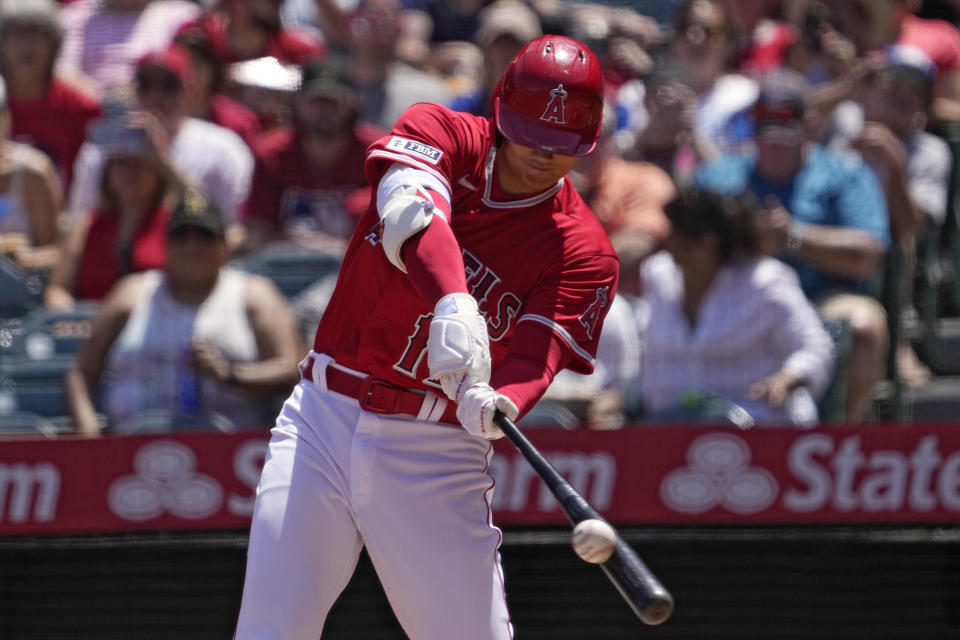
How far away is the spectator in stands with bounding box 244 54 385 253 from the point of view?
5.17 metres

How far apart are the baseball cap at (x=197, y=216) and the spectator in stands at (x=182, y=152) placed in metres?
0.35

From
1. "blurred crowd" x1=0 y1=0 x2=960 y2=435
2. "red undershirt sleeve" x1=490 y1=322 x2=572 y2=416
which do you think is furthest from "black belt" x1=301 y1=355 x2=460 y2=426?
"blurred crowd" x1=0 y1=0 x2=960 y2=435

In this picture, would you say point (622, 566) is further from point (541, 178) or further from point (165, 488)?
point (165, 488)

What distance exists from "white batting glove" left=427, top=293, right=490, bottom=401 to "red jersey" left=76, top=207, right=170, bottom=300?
267cm

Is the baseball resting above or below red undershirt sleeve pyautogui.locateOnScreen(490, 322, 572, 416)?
below

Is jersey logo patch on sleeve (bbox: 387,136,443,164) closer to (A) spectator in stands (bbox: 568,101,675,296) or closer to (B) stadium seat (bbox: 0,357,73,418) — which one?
(A) spectator in stands (bbox: 568,101,675,296)

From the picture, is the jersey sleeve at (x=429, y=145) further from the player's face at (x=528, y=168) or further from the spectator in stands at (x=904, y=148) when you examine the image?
the spectator in stands at (x=904, y=148)

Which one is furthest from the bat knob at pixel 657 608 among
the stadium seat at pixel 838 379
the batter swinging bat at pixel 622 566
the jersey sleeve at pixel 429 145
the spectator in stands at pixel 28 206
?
the spectator in stands at pixel 28 206

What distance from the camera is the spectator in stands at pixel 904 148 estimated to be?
4863 mm

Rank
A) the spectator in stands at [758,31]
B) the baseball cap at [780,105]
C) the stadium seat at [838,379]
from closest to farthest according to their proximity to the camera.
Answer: the stadium seat at [838,379], the baseball cap at [780,105], the spectator in stands at [758,31]

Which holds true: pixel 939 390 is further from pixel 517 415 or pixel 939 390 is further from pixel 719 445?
pixel 517 415

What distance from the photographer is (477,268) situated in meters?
2.91

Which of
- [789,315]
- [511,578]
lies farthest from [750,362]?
[511,578]

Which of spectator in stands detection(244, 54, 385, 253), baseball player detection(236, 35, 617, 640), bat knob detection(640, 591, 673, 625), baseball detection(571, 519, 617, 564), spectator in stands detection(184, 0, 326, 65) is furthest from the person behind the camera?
spectator in stands detection(184, 0, 326, 65)
